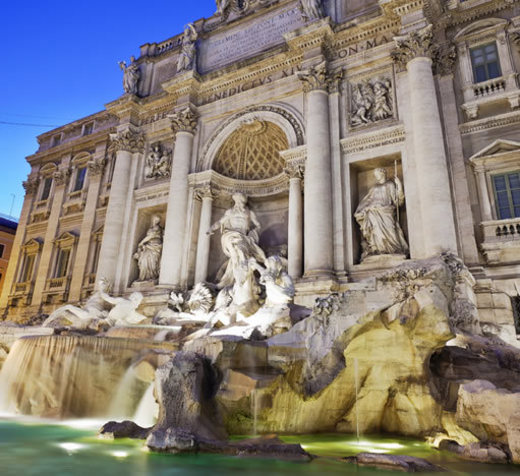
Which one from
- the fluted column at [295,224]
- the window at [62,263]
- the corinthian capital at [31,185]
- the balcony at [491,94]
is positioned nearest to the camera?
the balcony at [491,94]

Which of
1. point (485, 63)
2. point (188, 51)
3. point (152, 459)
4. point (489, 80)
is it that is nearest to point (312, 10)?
point (188, 51)

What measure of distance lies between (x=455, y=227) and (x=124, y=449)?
34.4ft

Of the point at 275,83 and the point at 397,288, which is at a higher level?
the point at 275,83

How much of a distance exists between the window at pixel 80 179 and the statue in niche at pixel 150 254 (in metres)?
7.59

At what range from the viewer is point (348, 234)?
1370 cm

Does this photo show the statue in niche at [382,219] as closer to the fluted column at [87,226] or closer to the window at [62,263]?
the fluted column at [87,226]

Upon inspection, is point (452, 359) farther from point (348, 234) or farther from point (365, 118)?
point (365, 118)

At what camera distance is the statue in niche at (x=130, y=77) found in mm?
20719

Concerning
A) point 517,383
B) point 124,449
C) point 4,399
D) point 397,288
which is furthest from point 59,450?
point 517,383

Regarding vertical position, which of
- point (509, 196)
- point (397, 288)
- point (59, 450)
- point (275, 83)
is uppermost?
point (275, 83)

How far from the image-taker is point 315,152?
14.4 m

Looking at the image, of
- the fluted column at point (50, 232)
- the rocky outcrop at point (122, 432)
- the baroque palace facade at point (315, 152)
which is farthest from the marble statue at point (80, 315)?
the fluted column at point (50, 232)

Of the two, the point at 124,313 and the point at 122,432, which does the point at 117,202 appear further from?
the point at 122,432

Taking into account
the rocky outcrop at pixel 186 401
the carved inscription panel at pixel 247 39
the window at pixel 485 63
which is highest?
the carved inscription panel at pixel 247 39
